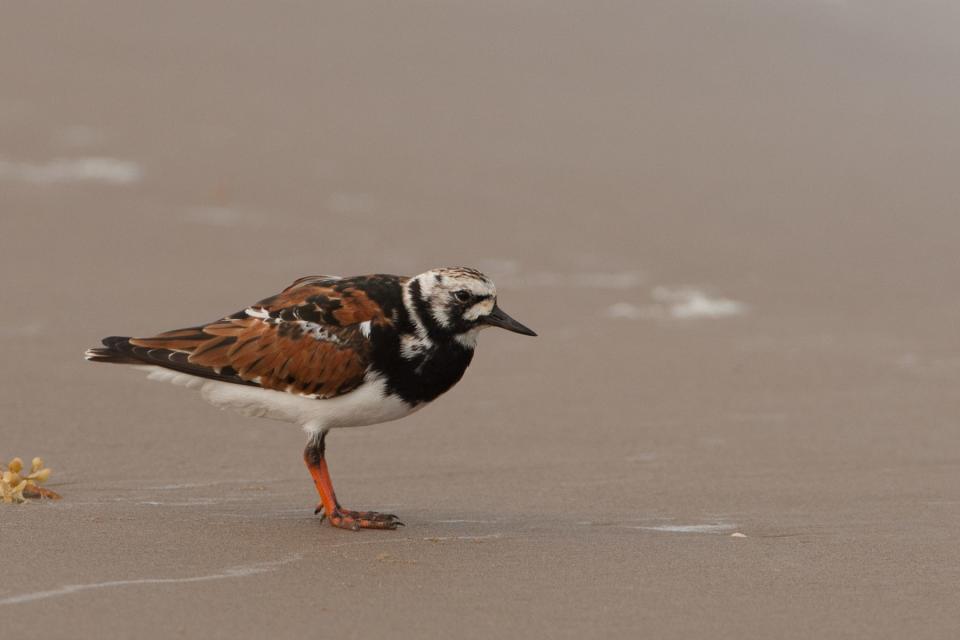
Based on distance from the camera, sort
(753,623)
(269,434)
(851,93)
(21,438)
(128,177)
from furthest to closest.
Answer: (851,93), (128,177), (269,434), (21,438), (753,623)

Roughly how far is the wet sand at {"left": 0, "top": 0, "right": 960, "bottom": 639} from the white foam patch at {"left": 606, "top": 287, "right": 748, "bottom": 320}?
40mm

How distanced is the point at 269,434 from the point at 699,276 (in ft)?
14.2

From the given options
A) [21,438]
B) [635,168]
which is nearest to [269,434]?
[21,438]

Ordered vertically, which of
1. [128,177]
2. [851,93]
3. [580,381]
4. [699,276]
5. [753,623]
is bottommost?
[753,623]

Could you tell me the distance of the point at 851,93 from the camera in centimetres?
1370

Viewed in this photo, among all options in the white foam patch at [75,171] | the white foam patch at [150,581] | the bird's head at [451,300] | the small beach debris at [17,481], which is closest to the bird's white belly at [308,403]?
the bird's head at [451,300]

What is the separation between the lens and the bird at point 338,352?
584cm

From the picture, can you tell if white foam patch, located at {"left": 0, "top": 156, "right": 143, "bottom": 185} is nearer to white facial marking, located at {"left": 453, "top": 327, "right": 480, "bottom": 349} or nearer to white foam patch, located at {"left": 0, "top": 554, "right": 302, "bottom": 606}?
white facial marking, located at {"left": 453, "top": 327, "right": 480, "bottom": 349}

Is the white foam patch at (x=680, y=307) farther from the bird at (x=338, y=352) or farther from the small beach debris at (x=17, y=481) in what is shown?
the small beach debris at (x=17, y=481)

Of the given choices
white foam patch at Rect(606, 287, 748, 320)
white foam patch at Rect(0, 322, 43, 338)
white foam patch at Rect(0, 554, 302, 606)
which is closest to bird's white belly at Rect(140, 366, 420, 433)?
white foam patch at Rect(0, 554, 302, 606)

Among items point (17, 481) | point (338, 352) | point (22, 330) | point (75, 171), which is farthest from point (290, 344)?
point (75, 171)

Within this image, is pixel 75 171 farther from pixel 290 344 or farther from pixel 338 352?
pixel 338 352

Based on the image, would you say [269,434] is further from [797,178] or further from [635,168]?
[797,178]

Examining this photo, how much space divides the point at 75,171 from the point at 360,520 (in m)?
6.30
